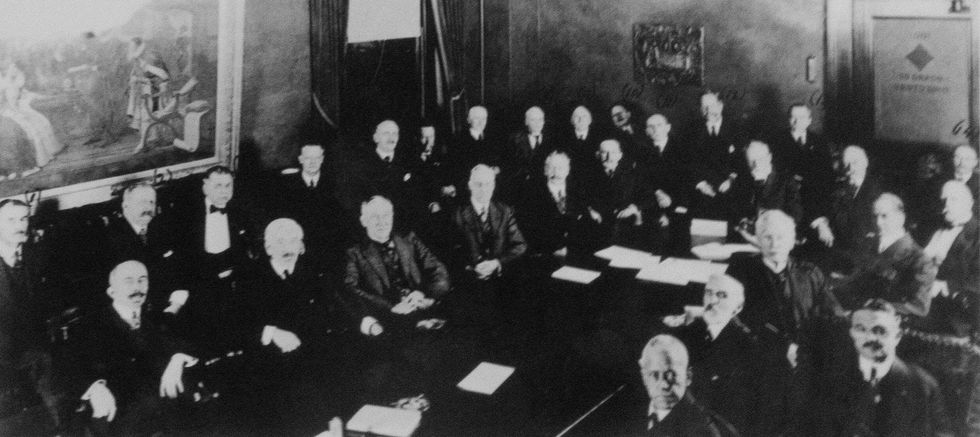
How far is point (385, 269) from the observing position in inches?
163

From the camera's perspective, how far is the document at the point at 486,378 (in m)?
2.82

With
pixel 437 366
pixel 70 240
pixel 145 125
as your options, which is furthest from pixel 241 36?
pixel 437 366

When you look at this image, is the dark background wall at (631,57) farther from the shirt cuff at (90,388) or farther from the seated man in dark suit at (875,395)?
the shirt cuff at (90,388)

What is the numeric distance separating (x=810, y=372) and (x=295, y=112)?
3.35 meters

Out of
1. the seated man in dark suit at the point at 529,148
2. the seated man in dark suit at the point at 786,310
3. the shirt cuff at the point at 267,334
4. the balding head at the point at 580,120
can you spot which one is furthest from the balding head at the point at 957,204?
the shirt cuff at the point at 267,334

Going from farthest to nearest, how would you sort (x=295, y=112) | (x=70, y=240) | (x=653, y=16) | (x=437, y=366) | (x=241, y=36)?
(x=653, y=16) → (x=295, y=112) → (x=241, y=36) → (x=70, y=240) → (x=437, y=366)

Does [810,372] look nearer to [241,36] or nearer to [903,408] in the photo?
[903,408]

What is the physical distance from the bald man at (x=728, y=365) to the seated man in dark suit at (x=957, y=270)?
1.07 meters

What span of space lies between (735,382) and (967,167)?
204 cm

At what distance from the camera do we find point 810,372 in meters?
3.29

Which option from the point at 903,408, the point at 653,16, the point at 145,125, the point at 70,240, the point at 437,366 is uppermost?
the point at 653,16

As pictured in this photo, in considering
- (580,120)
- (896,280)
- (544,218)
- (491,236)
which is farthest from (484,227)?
(896,280)

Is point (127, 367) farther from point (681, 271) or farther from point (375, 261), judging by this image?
point (681, 271)

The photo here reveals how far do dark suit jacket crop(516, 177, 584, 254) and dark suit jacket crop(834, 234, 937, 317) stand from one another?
1.56 m
